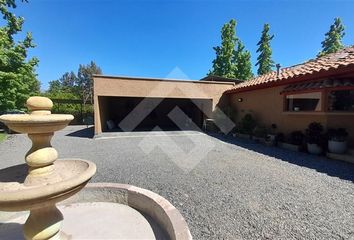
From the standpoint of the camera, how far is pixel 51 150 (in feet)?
7.89

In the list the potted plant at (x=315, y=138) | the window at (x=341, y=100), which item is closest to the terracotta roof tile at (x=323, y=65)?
the window at (x=341, y=100)

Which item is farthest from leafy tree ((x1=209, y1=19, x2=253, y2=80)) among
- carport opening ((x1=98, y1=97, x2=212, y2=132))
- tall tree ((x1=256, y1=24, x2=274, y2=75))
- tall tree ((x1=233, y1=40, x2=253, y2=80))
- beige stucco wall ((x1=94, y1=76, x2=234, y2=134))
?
beige stucco wall ((x1=94, y1=76, x2=234, y2=134))

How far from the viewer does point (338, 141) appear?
6668 millimetres

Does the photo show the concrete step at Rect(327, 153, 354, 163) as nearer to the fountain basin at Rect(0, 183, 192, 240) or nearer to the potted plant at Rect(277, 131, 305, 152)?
the potted plant at Rect(277, 131, 305, 152)

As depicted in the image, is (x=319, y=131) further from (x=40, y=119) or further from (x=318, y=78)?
(x=40, y=119)

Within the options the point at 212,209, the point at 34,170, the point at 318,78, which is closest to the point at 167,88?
the point at 318,78

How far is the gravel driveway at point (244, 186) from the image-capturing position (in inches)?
117

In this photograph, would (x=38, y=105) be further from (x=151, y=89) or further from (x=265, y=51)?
(x=265, y=51)

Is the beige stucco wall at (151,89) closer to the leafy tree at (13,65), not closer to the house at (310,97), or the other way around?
the house at (310,97)

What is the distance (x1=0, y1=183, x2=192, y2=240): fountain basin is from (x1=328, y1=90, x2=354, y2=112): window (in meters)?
7.77

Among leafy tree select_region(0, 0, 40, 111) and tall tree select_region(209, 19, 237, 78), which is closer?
leafy tree select_region(0, 0, 40, 111)

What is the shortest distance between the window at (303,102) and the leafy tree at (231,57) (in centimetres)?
1997

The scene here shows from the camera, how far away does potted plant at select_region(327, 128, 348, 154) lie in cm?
666

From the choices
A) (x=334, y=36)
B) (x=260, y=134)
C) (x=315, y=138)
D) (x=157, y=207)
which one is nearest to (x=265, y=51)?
(x=334, y=36)
